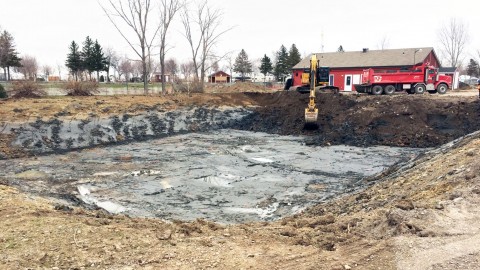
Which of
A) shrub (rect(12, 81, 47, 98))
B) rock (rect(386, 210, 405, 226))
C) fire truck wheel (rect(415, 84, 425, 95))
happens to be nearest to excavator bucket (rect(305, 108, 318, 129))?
fire truck wheel (rect(415, 84, 425, 95))

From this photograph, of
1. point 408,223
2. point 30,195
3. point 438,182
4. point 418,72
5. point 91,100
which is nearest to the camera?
point 408,223

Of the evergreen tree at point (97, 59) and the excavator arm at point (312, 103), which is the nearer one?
the excavator arm at point (312, 103)

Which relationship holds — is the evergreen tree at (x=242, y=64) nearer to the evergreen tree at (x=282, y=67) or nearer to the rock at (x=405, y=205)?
the evergreen tree at (x=282, y=67)

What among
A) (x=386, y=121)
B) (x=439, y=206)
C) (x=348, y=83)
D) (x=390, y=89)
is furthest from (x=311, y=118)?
(x=348, y=83)

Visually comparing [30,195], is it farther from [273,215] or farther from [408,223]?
[408,223]

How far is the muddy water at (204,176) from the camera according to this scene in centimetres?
908

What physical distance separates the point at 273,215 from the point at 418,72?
20410 mm

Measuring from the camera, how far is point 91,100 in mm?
21125

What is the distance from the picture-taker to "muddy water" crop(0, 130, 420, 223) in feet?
29.8

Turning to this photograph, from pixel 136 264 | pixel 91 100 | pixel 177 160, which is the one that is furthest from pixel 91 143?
pixel 136 264

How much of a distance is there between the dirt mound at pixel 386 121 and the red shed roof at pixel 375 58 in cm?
1891

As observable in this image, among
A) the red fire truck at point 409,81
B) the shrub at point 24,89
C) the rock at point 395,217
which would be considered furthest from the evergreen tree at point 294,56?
the rock at point 395,217

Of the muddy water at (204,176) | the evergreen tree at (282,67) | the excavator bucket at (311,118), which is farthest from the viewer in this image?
the evergreen tree at (282,67)

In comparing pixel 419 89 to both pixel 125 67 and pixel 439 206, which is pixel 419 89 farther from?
pixel 125 67
